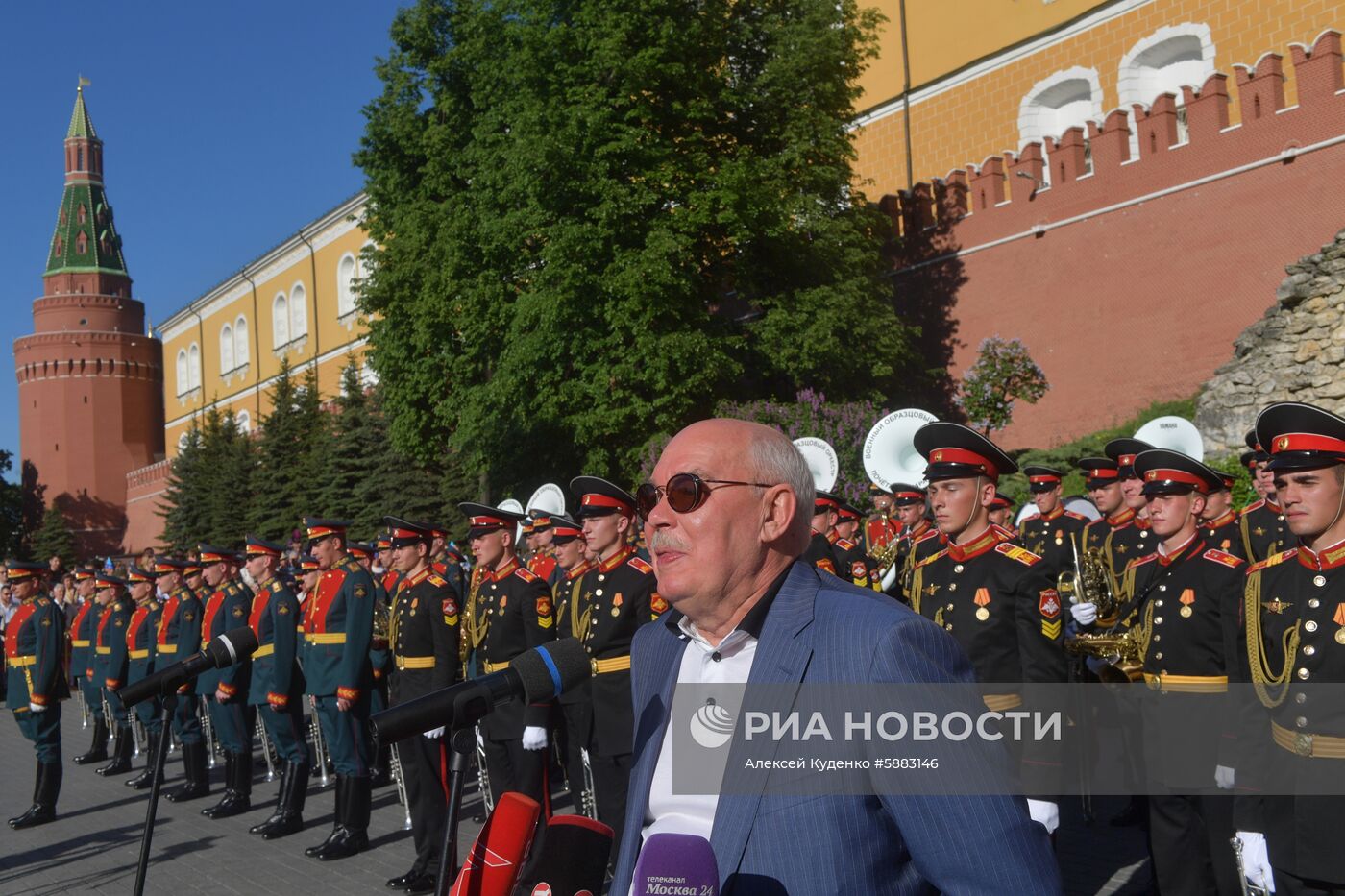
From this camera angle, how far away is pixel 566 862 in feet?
7.46

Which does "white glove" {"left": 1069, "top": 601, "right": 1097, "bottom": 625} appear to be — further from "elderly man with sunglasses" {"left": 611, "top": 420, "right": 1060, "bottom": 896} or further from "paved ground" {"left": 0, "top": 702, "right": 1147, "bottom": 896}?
"elderly man with sunglasses" {"left": 611, "top": 420, "right": 1060, "bottom": 896}

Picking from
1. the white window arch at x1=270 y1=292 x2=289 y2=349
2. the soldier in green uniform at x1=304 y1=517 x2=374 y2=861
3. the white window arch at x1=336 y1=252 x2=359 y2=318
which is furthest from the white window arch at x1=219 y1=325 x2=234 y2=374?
the soldier in green uniform at x1=304 y1=517 x2=374 y2=861

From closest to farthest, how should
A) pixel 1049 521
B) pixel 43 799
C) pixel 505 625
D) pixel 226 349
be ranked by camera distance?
pixel 505 625, pixel 43 799, pixel 1049 521, pixel 226 349

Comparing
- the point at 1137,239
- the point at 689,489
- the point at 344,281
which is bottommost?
the point at 689,489

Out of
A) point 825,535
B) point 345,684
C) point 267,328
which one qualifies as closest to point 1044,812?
point 345,684

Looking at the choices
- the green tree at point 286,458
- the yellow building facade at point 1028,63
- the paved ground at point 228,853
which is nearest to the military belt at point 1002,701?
the paved ground at point 228,853

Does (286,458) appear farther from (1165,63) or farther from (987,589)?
(987,589)

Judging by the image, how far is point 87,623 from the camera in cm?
1488

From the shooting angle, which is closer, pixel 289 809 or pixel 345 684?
pixel 345 684

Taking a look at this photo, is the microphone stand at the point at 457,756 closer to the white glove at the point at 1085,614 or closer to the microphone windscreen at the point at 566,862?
the microphone windscreen at the point at 566,862

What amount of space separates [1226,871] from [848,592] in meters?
3.81

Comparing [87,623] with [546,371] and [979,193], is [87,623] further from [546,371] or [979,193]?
[979,193]

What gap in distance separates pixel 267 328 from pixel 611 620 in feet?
198

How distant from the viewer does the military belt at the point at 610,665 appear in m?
7.57
